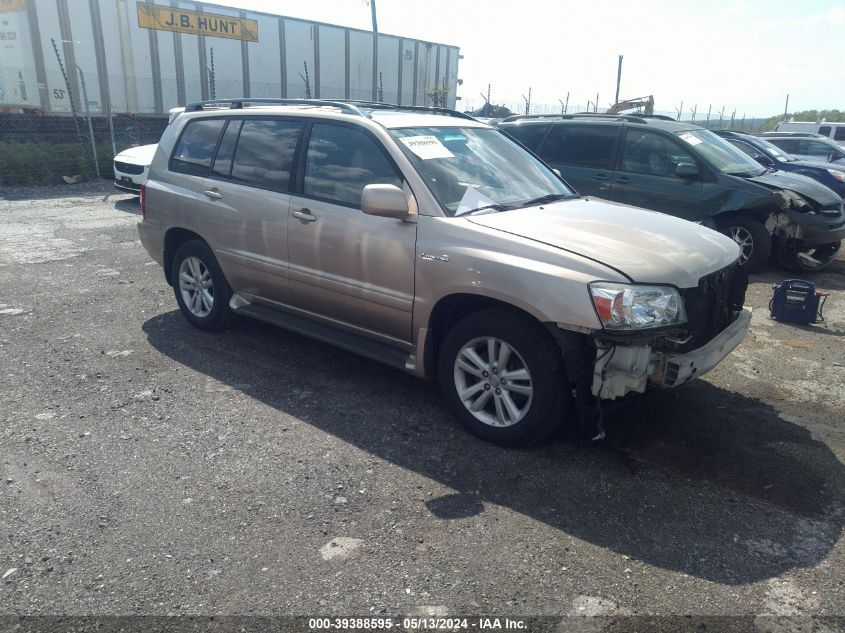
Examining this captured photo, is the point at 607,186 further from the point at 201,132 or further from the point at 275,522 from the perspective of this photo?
the point at 275,522

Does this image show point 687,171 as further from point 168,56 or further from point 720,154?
point 168,56

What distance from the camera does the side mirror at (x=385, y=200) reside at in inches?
158

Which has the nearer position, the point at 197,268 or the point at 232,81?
the point at 197,268

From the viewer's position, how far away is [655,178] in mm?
8492

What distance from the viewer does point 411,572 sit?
2.90 m

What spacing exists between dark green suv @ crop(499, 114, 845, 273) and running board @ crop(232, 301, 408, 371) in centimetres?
509

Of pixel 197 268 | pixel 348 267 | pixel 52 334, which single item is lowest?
pixel 52 334

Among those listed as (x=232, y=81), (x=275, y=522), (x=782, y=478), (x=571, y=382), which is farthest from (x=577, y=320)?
(x=232, y=81)

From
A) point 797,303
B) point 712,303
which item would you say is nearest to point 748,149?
point 797,303

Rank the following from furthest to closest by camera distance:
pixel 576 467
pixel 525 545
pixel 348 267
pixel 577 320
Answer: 1. pixel 348 267
2. pixel 576 467
3. pixel 577 320
4. pixel 525 545

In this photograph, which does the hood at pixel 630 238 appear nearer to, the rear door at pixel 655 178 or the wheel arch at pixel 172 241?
the wheel arch at pixel 172 241

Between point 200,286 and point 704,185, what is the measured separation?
20.0 feet

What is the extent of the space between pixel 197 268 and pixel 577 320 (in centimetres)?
359

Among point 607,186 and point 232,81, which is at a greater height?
point 232,81
